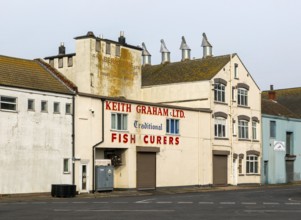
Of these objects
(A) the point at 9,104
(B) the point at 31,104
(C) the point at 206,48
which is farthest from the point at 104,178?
(C) the point at 206,48

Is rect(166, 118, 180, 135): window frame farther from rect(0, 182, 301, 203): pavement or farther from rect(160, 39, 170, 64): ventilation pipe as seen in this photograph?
rect(160, 39, 170, 64): ventilation pipe

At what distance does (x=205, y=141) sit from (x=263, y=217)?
34700 millimetres

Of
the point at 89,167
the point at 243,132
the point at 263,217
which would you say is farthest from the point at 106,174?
the point at 263,217

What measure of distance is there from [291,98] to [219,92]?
28.1 metres

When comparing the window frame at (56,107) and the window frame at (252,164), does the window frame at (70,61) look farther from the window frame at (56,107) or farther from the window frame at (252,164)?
the window frame at (252,164)

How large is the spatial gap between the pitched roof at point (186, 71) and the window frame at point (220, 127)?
4.39 m

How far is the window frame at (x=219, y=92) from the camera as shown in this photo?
2346 inches

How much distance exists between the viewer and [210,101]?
58375 millimetres

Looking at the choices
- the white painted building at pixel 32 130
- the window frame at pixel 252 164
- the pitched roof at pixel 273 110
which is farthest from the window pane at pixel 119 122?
the pitched roof at pixel 273 110

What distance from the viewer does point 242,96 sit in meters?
63.9

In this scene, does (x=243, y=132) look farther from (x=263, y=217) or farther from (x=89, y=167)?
(x=263, y=217)

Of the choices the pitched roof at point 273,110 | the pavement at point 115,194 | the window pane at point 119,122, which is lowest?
the pavement at point 115,194

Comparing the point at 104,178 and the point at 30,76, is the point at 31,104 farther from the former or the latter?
the point at 104,178

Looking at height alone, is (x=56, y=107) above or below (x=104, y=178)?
above
